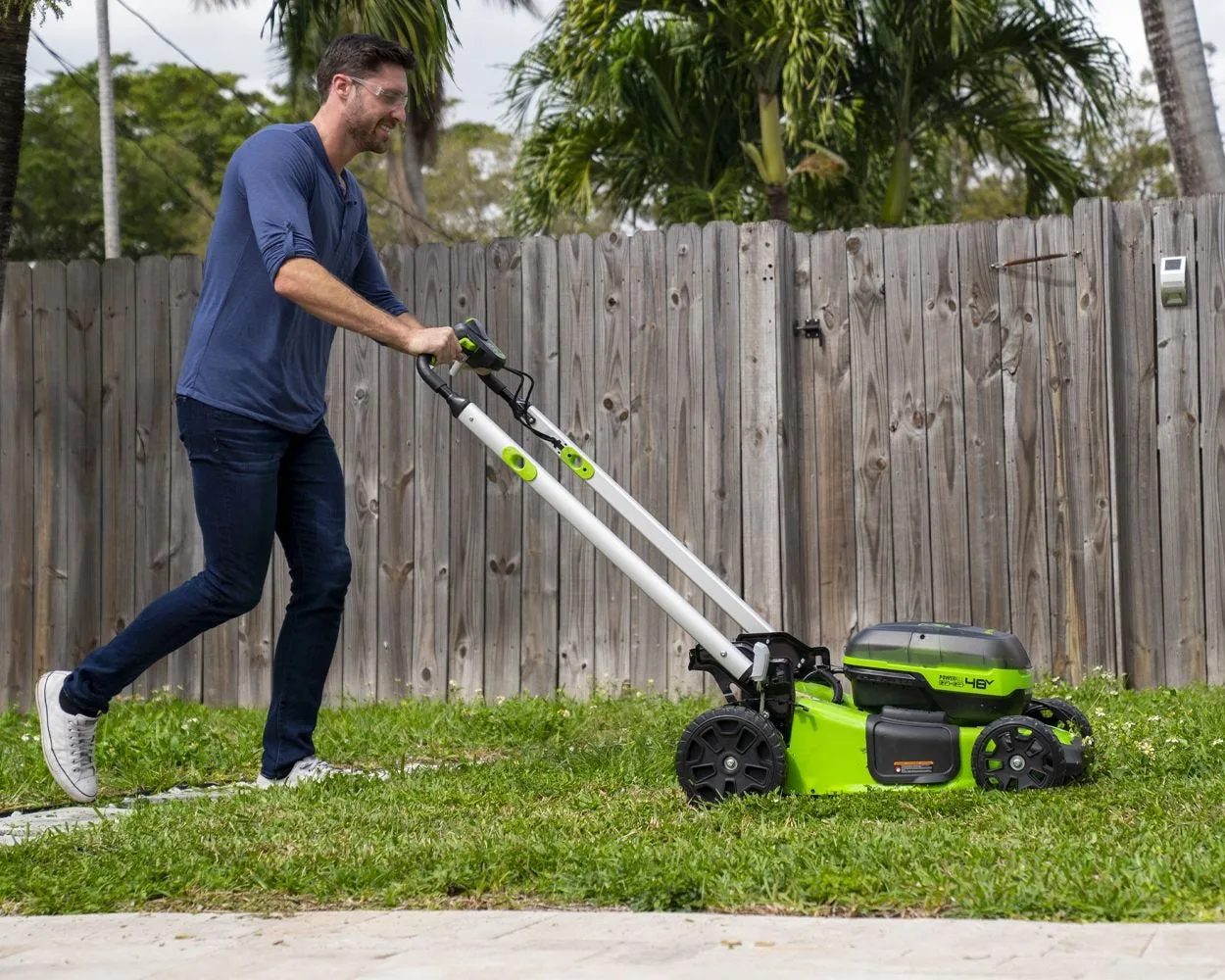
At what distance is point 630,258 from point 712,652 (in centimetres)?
285

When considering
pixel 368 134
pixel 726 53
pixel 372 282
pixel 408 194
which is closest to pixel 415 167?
pixel 408 194

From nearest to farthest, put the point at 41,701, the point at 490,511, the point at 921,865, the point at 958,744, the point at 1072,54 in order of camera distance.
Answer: the point at 921,865, the point at 958,744, the point at 41,701, the point at 490,511, the point at 1072,54

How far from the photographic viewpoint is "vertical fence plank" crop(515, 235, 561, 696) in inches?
254

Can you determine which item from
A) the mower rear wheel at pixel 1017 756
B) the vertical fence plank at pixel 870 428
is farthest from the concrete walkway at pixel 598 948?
the vertical fence plank at pixel 870 428

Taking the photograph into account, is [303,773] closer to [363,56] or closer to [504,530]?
[363,56]

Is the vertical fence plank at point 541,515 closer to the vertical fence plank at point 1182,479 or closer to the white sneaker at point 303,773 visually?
the white sneaker at point 303,773

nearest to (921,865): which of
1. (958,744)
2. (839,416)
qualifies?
(958,744)

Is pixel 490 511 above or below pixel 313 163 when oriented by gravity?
below

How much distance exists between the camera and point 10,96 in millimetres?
6492

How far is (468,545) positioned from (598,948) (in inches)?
164

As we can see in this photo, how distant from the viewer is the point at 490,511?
652cm

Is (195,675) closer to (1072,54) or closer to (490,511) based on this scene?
(490,511)

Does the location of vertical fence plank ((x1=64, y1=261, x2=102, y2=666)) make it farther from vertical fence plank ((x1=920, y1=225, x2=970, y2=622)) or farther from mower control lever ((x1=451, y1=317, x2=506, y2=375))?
vertical fence plank ((x1=920, y1=225, x2=970, y2=622))

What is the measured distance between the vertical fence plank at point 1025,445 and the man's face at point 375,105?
2.67m
